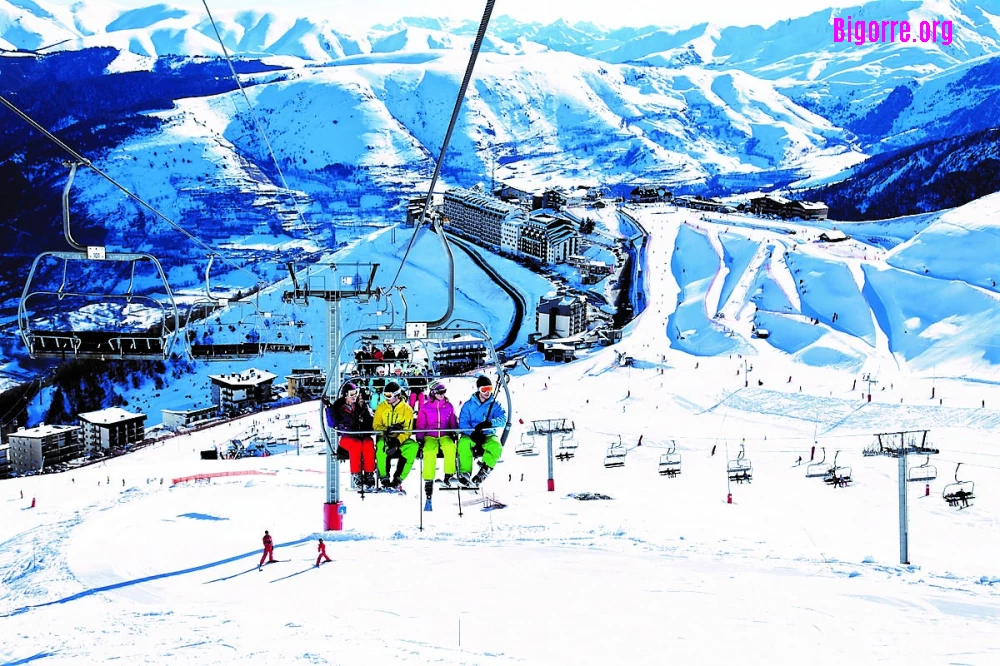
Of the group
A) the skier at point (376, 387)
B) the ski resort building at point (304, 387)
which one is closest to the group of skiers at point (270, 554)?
the skier at point (376, 387)

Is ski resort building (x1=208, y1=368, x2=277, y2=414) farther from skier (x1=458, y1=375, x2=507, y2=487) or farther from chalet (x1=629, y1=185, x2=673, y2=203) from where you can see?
chalet (x1=629, y1=185, x2=673, y2=203)

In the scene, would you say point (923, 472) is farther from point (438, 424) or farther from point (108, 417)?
point (108, 417)

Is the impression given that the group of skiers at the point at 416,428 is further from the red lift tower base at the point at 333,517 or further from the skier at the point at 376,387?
the red lift tower base at the point at 333,517

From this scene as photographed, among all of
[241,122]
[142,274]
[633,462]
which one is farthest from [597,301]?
[241,122]

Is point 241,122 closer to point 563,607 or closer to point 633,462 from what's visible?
point 633,462

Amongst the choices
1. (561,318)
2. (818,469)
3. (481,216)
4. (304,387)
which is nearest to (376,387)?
(818,469)
